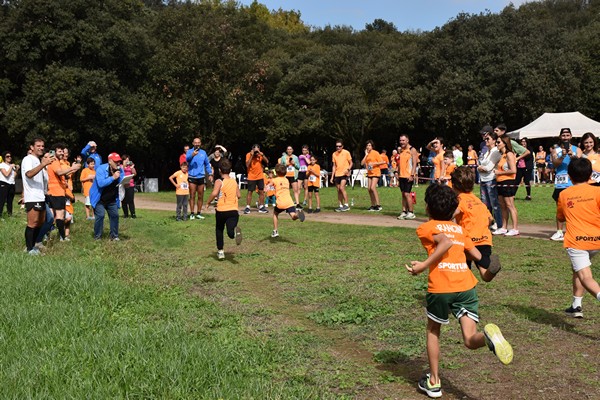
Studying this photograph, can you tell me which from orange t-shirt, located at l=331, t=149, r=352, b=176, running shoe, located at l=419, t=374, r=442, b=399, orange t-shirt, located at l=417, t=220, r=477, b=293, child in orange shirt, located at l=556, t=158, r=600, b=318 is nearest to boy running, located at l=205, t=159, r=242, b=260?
child in orange shirt, located at l=556, t=158, r=600, b=318

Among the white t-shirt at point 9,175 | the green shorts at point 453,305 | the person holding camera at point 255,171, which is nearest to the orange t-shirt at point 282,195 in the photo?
the person holding camera at point 255,171

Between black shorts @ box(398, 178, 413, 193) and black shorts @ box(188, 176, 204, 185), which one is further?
black shorts @ box(188, 176, 204, 185)

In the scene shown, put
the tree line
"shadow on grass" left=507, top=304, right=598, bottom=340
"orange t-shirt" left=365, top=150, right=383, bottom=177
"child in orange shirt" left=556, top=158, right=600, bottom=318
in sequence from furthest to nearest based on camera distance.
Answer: the tree line, "orange t-shirt" left=365, top=150, right=383, bottom=177, "child in orange shirt" left=556, top=158, right=600, bottom=318, "shadow on grass" left=507, top=304, right=598, bottom=340

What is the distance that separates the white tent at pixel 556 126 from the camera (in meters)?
30.1

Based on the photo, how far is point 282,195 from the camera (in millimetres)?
12789

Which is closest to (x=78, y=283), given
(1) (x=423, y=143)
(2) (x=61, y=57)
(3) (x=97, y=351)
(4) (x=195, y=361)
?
(3) (x=97, y=351)

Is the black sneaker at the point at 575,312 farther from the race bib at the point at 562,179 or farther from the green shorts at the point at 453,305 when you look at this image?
the race bib at the point at 562,179

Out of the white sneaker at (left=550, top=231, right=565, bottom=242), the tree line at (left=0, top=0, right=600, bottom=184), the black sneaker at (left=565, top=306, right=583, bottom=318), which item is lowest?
the black sneaker at (left=565, top=306, right=583, bottom=318)

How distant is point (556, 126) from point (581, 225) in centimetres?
2582

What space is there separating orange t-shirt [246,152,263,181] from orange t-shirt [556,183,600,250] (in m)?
11.9

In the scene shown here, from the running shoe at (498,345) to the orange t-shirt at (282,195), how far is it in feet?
27.0

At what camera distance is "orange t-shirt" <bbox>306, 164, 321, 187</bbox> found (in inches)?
704

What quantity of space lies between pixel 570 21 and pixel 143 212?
48.4m

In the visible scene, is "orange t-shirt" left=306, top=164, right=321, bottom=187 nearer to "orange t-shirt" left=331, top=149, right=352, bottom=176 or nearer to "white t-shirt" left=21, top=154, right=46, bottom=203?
"orange t-shirt" left=331, top=149, right=352, bottom=176
